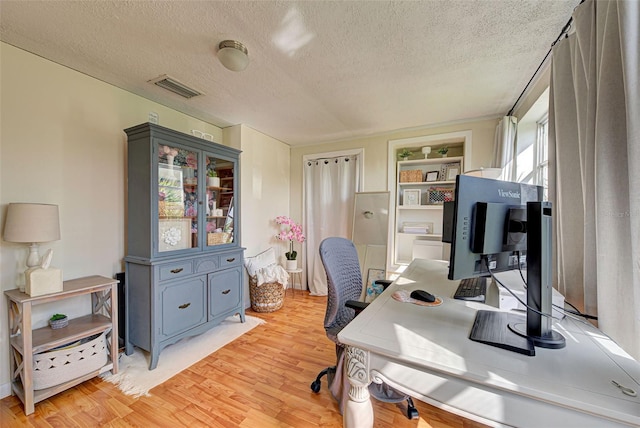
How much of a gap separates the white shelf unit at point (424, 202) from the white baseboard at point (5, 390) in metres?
3.65

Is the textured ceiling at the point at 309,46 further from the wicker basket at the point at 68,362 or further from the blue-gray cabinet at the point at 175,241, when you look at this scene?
the wicker basket at the point at 68,362

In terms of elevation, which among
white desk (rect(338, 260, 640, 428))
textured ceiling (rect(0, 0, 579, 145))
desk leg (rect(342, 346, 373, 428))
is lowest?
desk leg (rect(342, 346, 373, 428))

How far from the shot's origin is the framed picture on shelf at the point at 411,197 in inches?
137

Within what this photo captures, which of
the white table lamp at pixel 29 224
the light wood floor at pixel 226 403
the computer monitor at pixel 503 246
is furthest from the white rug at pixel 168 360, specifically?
the computer monitor at pixel 503 246

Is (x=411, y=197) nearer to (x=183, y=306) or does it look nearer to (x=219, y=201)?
(x=219, y=201)

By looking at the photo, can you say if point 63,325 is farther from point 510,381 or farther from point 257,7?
point 510,381

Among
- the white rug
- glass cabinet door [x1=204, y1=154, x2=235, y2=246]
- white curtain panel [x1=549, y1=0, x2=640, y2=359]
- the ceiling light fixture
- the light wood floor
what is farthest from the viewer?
glass cabinet door [x1=204, y1=154, x2=235, y2=246]

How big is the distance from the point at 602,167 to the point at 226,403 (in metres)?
2.38

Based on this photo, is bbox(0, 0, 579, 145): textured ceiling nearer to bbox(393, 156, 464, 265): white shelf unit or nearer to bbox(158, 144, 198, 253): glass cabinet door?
bbox(158, 144, 198, 253): glass cabinet door

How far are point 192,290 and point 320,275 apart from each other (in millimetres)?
2001

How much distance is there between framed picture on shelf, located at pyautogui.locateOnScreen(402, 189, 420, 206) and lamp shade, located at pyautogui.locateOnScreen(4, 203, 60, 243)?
141 inches

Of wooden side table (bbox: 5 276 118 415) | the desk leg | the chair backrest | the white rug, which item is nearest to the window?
the chair backrest

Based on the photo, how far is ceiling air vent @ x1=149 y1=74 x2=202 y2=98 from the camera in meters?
2.11

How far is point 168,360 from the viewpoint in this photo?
216cm
